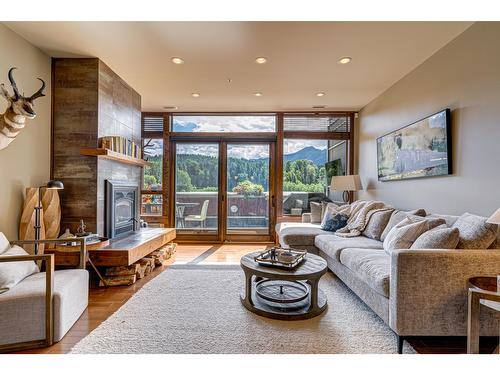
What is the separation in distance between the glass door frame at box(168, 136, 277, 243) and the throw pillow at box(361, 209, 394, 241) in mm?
2236

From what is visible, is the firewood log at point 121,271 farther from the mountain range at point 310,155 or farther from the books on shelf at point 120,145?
the mountain range at point 310,155

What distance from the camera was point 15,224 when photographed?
8.95 feet

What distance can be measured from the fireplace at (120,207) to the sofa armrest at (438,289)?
331 cm

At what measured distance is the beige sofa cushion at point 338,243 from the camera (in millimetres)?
2938

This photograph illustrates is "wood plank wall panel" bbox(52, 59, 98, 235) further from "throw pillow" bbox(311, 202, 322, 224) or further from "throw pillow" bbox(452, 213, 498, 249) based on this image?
"throw pillow" bbox(452, 213, 498, 249)

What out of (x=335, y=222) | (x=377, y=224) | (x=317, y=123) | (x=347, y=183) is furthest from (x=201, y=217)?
(x=377, y=224)

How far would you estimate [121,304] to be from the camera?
2516mm

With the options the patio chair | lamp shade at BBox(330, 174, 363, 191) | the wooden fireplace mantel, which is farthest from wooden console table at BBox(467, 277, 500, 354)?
the patio chair

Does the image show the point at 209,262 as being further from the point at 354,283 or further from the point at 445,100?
the point at 445,100

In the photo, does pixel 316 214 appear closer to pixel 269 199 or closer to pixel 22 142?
pixel 269 199

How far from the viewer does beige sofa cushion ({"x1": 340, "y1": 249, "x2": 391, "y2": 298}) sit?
197 cm

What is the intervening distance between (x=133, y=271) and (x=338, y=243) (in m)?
2.46

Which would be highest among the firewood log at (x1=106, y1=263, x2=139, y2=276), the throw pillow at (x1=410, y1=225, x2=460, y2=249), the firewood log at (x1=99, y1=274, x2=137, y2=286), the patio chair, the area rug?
the throw pillow at (x1=410, y1=225, x2=460, y2=249)
